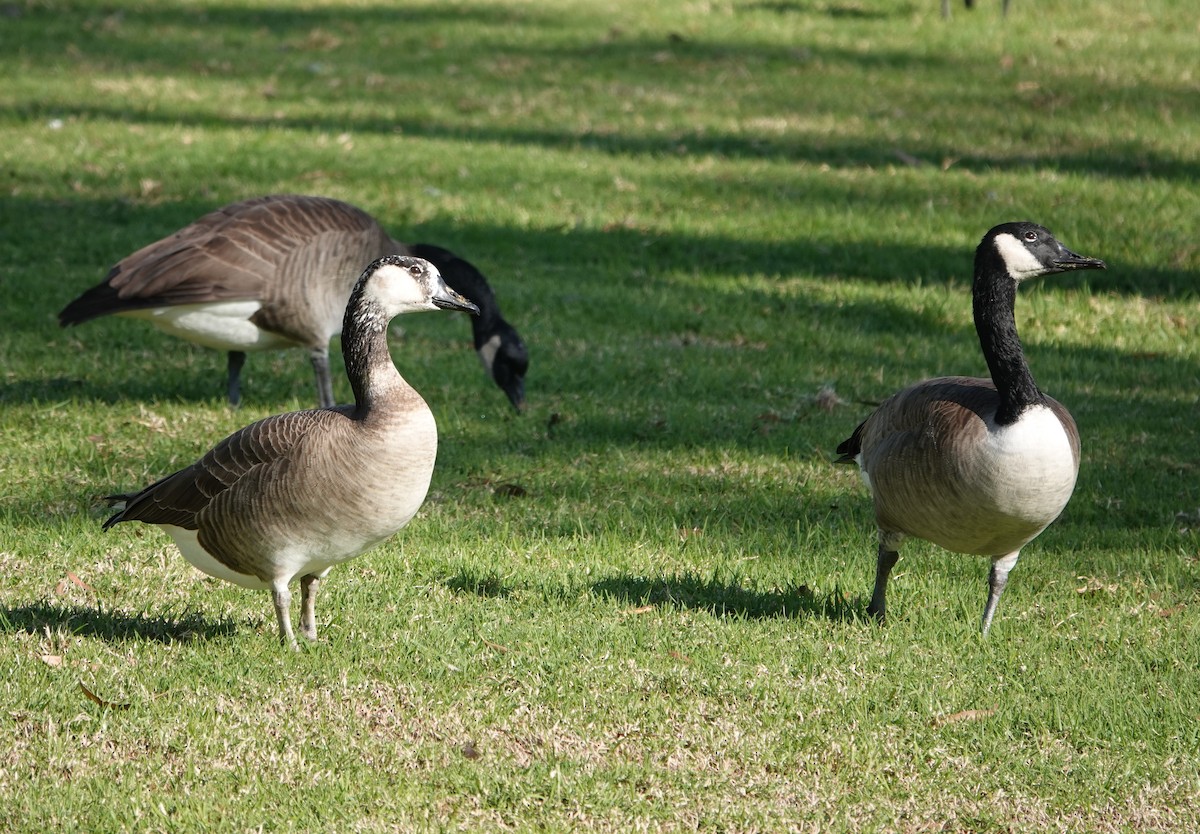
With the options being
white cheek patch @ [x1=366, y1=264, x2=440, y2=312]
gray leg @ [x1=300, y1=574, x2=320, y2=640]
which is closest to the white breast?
white cheek patch @ [x1=366, y1=264, x2=440, y2=312]

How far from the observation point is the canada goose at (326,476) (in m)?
4.73

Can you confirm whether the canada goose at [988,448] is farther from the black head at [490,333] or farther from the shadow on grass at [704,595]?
the black head at [490,333]

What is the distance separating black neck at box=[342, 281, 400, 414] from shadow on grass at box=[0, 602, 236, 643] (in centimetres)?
131

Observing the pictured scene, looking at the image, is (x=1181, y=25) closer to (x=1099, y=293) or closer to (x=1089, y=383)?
(x=1099, y=293)

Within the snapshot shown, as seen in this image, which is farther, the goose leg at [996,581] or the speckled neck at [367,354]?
the goose leg at [996,581]

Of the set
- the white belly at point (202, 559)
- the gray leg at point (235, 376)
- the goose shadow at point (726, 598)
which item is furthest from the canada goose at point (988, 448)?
the gray leg at point (235, 376)

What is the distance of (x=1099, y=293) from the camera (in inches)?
441

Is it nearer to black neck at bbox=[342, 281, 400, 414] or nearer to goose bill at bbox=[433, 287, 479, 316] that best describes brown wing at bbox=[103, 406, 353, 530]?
black neck at bbox=[342, 281, 400, 414]

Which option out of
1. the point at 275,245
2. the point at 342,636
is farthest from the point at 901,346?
the point at 342,636

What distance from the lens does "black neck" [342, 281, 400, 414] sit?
15.9 ft

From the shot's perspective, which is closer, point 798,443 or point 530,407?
point 798,443

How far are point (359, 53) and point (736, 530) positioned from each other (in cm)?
1344

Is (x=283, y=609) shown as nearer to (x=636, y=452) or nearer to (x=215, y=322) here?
(x=636, y=452)

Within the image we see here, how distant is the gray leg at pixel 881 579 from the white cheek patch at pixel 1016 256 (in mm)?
1254
